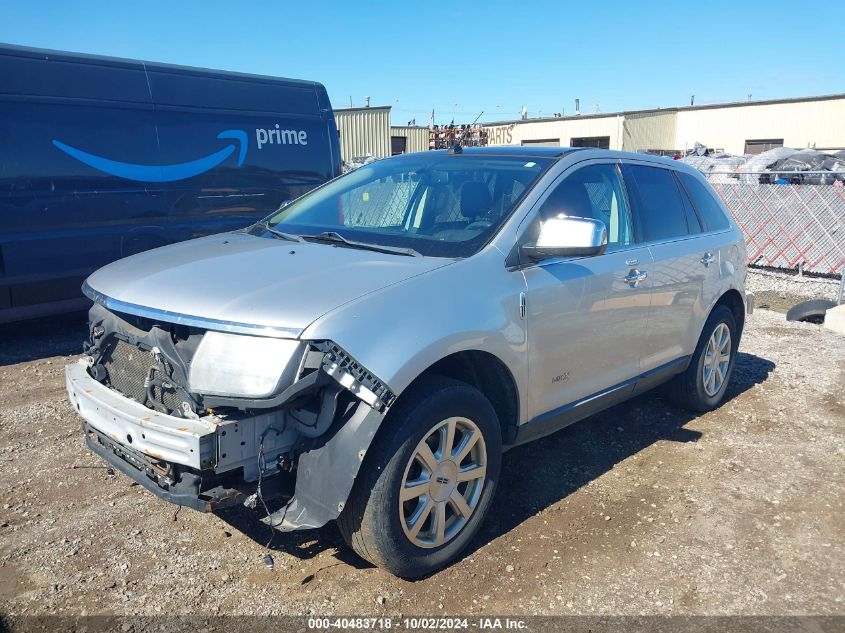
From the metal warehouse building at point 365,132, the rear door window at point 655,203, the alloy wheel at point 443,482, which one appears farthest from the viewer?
the metal warehouse building at point 365,132

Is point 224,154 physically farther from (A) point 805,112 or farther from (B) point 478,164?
(A) point 805,112

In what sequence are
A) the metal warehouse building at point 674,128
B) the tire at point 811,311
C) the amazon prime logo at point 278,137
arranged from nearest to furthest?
the amazon prime logo at point 278,137 < the tire at point 811,311 < the metal warehouse building at point 674,128

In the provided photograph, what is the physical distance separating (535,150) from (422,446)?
2043 mm

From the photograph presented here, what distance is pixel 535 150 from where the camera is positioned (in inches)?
162

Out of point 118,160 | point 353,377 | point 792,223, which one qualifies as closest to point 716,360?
point 353,377

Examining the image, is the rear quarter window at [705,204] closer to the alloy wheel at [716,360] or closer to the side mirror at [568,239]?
the alloy wheel at [716,360]

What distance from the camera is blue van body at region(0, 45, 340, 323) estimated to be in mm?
6234

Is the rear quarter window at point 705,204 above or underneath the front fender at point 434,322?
above

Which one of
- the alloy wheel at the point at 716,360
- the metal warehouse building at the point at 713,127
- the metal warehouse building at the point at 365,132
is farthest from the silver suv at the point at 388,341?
the metal warehouse building at the point at 713,127

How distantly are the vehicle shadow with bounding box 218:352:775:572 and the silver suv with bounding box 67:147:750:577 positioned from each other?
0.42 m

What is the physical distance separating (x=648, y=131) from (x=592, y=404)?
32.0 meters

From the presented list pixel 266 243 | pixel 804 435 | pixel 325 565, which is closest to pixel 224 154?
pixel 266 243

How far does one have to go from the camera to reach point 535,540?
11.4 ft

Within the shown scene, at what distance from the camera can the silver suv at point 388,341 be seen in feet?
8.64
